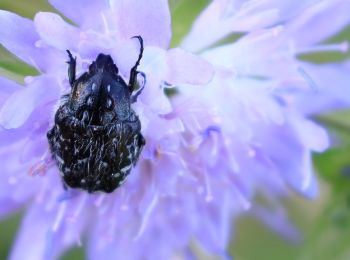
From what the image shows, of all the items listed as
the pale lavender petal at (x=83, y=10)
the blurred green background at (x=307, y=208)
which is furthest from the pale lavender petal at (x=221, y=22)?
the pale lavender petal at (x=83, y=10)

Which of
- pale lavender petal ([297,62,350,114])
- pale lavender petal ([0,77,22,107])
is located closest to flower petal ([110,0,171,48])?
pale lavender petal ([0,77,22,107])

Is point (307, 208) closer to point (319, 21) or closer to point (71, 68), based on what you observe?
point (319, 21)

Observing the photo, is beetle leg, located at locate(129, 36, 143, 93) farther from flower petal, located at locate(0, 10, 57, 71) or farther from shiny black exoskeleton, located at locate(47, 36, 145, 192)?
flower petal, located at locate(0, 10, 57, 71)

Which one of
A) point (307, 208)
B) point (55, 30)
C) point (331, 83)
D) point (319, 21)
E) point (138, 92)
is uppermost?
point (55, 30)

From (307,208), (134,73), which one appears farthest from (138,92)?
(307,208)

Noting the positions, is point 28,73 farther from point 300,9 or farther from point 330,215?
point 330,215

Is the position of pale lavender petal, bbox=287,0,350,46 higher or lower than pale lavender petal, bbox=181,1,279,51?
lower

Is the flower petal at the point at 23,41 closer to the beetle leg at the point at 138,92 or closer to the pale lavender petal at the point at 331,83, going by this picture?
the beetle leg at the point at 138,92
